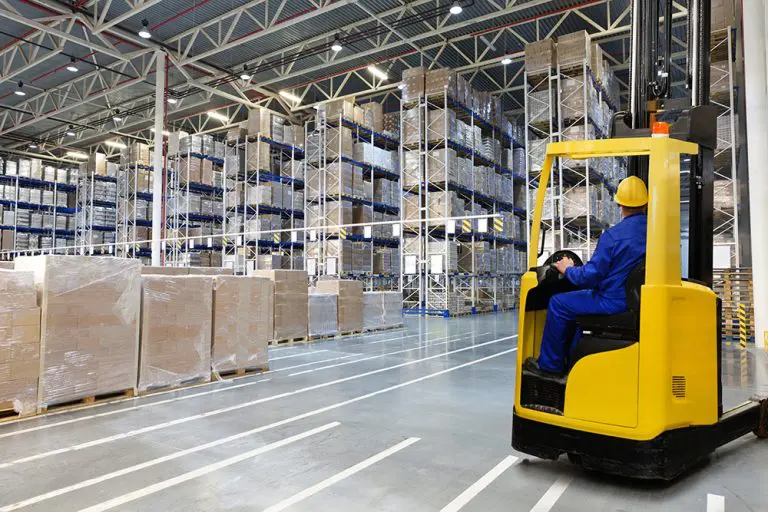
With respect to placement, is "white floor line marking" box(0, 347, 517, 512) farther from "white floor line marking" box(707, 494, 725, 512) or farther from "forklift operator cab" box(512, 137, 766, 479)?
"white floor line marking" box(707, 494, 725, 512)

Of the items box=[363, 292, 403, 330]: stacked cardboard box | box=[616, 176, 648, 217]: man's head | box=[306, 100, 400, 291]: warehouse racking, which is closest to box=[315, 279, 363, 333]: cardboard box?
box=[363, 292, 403, 330]: stacked cardboard box

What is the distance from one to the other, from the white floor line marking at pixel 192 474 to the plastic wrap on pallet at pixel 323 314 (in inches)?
216

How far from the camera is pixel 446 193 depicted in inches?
582

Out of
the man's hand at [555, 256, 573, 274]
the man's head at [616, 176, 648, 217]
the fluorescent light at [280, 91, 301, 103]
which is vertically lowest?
the man's hand at [555, 256, 573, 274]

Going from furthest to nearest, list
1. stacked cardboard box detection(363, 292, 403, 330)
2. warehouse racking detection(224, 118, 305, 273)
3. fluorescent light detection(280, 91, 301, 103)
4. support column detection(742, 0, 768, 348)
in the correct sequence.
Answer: fluorescent light detection(280, 91, 301, 103), warehouse racking detection(224, 118, 305, 273), stacked cardboard box detection(363, 292, 403, 330), support column detection(742, 0, 768, 348)

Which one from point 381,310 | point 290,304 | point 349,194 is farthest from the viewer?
point 349,194

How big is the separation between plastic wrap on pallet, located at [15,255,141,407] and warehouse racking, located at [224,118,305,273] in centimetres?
1205

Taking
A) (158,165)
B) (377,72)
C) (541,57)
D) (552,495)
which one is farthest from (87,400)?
(377,72)

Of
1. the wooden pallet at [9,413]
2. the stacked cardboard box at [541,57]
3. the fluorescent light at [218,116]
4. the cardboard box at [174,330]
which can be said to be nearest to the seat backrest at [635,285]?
the cardboard box at [174,330]

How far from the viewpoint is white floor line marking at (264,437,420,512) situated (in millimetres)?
2682

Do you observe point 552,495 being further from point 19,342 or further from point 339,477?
point 19,342

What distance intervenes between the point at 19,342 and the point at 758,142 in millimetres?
10466

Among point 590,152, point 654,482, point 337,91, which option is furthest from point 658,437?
point 337,91

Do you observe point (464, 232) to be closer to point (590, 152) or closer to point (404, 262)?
point (404, 262)
